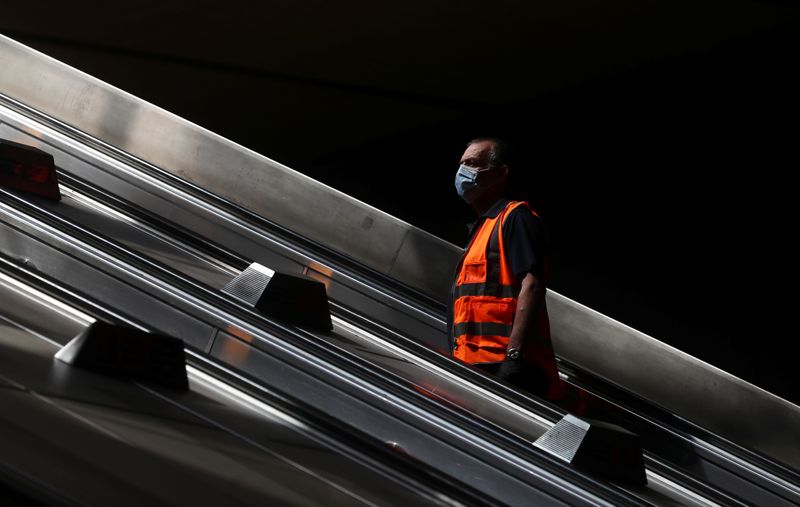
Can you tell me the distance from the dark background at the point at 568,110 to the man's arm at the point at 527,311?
186 inches

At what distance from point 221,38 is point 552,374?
672cm

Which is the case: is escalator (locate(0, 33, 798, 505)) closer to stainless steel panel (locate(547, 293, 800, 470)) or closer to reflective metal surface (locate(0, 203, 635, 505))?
reflective metal surface (locate(0, 203, 635, 505))

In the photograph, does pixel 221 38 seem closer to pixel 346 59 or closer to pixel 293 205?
pixel 346 59

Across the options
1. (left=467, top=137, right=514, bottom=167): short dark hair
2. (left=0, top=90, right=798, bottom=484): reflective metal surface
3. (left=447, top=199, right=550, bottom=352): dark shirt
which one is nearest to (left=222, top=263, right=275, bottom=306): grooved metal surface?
(left=447, top=199, right=550, bottom=352): dark shirt

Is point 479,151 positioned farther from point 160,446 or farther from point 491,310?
point 160,446

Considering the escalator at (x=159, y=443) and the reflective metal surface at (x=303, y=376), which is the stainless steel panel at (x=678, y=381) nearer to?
the reflective metal surface at (x=303, y=376)

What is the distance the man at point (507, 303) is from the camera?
12.4 feet

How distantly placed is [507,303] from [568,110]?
5.73 metres

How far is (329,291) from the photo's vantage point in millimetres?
4914

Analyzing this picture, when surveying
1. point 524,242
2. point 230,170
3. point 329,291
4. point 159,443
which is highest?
point 524,242

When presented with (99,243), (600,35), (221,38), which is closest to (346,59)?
(221,38)

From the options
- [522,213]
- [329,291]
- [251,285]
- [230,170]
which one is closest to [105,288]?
[251,285]

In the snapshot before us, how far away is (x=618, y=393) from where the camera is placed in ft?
15.5

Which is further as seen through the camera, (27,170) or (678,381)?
(678,381)
